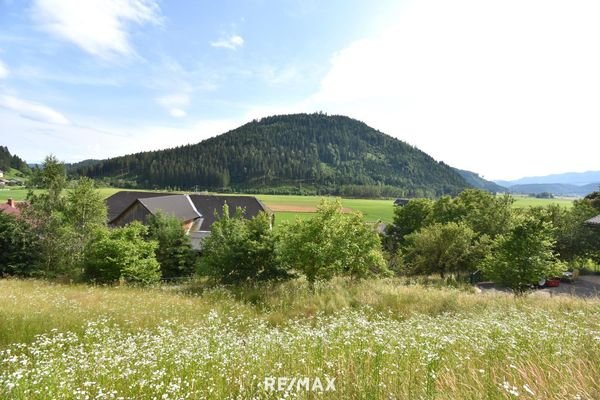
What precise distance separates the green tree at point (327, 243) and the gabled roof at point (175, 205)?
2460cm

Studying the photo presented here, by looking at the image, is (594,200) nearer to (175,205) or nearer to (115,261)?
(115,261)

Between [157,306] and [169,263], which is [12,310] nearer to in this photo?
[157,306]

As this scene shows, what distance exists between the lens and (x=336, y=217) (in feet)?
54.8

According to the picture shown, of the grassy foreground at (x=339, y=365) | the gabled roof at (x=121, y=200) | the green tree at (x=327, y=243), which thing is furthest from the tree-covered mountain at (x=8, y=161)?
the grassy foreground at (x=339, y=365)

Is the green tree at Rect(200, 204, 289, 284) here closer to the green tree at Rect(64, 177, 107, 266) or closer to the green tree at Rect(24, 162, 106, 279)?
the green tree at Rect(24, 162, 106, 279)

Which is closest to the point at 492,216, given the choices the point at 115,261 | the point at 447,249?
the point at 447,249

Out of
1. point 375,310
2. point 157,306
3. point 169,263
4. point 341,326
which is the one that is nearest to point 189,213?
point 169,263

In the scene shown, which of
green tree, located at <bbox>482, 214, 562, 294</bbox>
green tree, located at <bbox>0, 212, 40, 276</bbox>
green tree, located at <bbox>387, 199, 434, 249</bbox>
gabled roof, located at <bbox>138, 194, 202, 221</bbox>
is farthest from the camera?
green tree, located at <bbox>387, 199, 434, 249</bbox>

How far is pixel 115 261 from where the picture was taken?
17781mm

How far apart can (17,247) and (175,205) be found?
2099cm

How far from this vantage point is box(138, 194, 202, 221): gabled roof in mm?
38438

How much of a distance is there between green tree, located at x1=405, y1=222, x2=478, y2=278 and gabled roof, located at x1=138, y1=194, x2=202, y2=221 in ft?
88.5

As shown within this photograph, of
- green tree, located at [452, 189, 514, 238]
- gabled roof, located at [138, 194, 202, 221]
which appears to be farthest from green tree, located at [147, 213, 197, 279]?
green tree, located at [452, 189, 514, 238]

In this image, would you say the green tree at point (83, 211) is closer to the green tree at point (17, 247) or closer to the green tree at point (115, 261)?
the green tree at point (17, 247)
